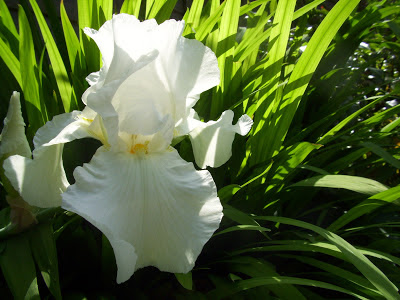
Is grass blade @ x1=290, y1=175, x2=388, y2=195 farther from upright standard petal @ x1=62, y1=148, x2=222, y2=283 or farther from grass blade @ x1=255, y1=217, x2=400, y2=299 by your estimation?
upright standard petal @ x1=62, y1=148, x2=222, y2=283

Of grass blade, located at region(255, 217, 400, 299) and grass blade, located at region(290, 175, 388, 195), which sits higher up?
grass blade, located at region(290, 175, 388, 195)

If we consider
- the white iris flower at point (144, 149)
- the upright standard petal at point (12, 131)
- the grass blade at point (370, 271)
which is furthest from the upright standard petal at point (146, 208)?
the grass blade at point (370, 271)

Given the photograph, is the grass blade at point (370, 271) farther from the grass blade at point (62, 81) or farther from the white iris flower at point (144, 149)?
the grass blade at point (62, 81)

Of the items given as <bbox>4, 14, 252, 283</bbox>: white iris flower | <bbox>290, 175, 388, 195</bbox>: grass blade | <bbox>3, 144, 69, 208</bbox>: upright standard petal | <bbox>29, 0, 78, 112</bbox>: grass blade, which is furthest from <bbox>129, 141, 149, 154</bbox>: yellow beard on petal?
<bbox>290, 175, 388, 195</bbox>: grass blade

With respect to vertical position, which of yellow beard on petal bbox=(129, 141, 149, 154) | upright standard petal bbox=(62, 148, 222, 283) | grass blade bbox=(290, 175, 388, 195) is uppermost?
yellow beard on petal bbox=(129, 141, 149, 154)

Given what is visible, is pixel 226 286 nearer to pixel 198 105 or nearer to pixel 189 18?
pixel 198 105

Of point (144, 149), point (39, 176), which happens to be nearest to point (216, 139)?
point (144, 149)

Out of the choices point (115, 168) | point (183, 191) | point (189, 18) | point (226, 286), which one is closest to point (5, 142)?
point (115, 168)

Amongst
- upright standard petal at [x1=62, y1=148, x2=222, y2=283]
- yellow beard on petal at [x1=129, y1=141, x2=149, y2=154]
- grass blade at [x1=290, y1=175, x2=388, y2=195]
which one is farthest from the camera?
grass blade at [x1=290, y1=175, x2=388, y2=195]

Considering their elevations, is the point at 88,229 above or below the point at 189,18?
below
